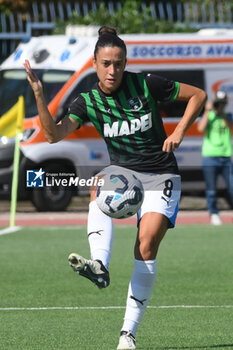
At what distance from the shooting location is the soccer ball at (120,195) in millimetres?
6945

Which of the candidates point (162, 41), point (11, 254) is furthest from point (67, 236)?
point (162, 41)

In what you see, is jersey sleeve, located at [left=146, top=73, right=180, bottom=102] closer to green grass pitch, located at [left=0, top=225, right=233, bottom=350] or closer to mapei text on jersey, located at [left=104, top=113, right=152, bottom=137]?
mapei text on jersey, located at [left=104, top=113, right=152, bottom=137]

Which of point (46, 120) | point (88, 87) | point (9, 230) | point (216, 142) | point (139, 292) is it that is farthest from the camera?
point (88, 87)

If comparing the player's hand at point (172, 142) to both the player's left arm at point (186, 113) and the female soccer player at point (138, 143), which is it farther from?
the female soccer player at point (138, 143)

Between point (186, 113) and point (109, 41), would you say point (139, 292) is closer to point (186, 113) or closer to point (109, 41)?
point (186, 113)

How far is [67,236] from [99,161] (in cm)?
385

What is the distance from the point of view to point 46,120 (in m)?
6.78

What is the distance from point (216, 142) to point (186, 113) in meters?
10.6

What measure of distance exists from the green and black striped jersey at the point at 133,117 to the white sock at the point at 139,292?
0.60m

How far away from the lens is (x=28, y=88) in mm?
19578

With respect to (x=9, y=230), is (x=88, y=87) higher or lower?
higher

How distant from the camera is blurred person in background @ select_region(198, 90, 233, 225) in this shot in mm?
17547

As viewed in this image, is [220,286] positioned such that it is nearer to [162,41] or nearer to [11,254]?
[11,254]

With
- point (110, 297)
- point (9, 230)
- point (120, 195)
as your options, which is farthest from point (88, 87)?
point (120, 195)
